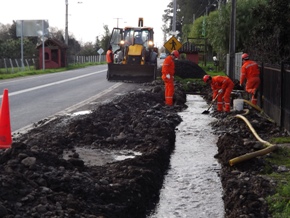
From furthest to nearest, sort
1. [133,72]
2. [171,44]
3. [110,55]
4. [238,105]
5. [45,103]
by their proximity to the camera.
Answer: [110,55], [171,44], [133,72], [45,103], [238,105]

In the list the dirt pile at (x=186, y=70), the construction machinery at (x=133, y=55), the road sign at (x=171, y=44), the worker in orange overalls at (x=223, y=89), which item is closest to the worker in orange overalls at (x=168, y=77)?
the worker in orange overalls at (x=223, y=89)

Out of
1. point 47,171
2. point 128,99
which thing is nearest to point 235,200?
point 47,171

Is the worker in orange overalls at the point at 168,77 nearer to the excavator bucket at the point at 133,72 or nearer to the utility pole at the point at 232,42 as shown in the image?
the excavator bucket at the point at 133,72

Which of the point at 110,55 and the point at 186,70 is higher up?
the point at 110,55

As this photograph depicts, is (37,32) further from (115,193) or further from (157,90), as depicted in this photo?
(115,193)

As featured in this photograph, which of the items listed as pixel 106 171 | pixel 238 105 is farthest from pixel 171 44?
pixel 106 171

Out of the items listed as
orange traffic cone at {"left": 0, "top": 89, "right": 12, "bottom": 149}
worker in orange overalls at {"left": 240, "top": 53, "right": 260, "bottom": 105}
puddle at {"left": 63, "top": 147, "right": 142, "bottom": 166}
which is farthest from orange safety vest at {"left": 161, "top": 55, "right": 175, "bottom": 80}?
orange traffic cone at {"left": 0, "top": 89, "right": 12, "bottom": 149}

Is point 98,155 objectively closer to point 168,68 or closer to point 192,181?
point 192,181

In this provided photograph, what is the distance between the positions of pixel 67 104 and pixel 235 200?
35.3 ft

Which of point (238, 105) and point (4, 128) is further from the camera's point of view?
point (238, 105)

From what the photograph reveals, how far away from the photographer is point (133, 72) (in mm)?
26125

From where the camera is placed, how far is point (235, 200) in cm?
673

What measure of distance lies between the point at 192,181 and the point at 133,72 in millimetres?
18283

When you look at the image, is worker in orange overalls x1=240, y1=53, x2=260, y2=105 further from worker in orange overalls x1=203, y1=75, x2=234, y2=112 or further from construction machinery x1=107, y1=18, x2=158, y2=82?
construction machinery x1=107, y1=18, x2=158, y2=82
